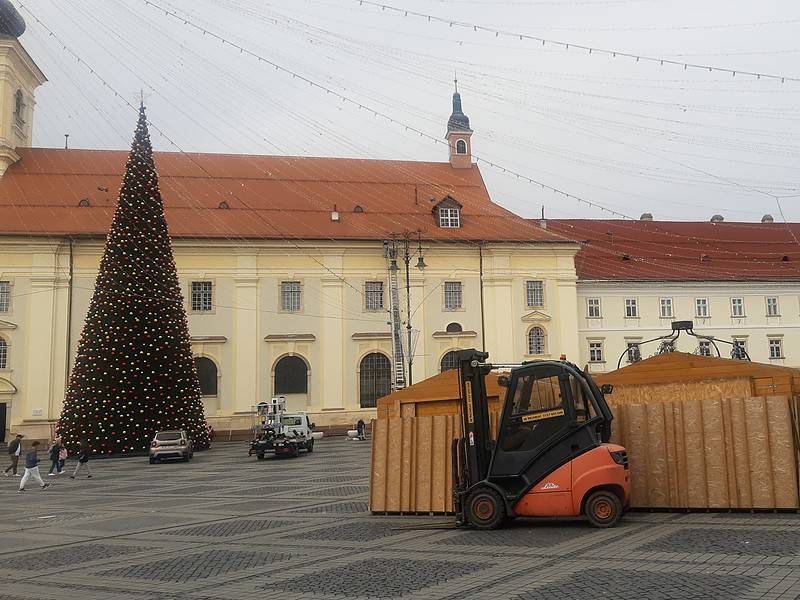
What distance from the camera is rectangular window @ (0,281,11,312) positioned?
1672 inches

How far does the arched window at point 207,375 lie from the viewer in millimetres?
44094

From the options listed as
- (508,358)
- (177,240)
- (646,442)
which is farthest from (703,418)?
(177,240)

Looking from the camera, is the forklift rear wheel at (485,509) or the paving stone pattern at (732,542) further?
the forklift rear wheel at (485,509)

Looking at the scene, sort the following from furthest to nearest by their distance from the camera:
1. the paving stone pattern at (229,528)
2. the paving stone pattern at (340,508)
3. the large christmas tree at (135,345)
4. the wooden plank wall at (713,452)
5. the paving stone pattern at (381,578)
Result: the large christmas tree at (135,345), the paving stone pattern at (340,508), the paving stone pattern at (229,528), the wooden plank wall at (713,452), the paving stone pattern at (381,578)

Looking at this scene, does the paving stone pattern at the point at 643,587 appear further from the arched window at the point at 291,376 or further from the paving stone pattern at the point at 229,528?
the arched window at the point at 291,376

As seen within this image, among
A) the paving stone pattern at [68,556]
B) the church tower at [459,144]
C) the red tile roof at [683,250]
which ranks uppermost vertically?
the church tower at [459,144]

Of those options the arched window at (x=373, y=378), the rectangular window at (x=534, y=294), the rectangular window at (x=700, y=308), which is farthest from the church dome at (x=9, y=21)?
the rectangular window at (x=700, y=308)

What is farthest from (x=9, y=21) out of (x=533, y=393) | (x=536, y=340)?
(x=533, y=393)

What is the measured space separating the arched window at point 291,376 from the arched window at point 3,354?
13903mm

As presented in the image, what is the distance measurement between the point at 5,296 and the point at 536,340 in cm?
2914

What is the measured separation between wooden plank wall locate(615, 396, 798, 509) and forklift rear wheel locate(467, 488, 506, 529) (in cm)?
311

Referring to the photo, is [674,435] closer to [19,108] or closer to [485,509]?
[485,509]

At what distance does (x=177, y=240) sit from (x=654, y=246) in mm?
29776

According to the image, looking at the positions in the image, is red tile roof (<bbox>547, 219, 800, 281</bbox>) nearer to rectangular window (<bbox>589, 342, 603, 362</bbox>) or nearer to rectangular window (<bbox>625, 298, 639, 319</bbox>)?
rectangular window (<bbox>625, 298, 639, 319</bbox>)
